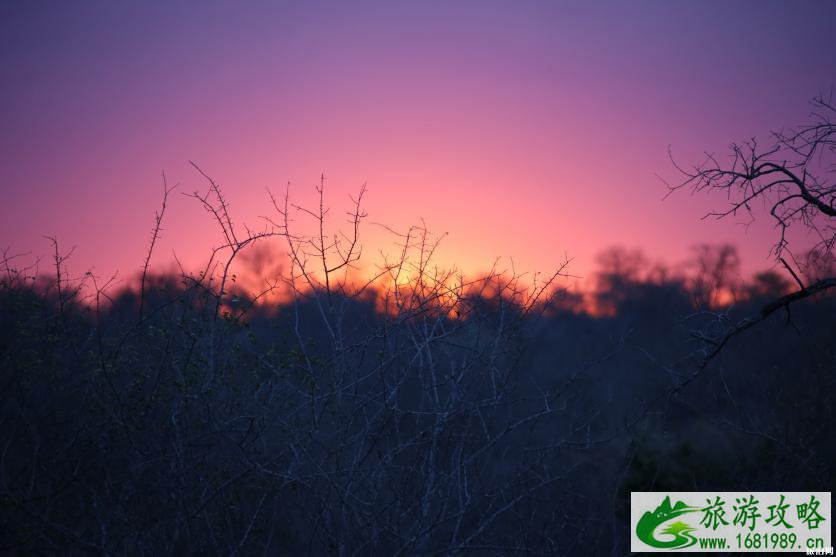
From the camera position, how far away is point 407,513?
14.4 ft

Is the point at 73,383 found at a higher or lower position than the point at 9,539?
higher

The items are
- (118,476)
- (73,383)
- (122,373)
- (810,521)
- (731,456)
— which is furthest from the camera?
(731,456)

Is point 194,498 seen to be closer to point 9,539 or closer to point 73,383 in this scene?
point 9,539

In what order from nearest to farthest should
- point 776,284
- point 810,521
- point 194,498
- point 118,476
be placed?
point 194,498, point 118,476, point 810,521, point 776,284

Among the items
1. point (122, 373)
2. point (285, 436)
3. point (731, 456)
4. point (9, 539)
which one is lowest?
point (9, 539)

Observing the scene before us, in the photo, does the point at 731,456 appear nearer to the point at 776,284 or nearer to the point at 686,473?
the point at 686,473

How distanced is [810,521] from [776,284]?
3605mm

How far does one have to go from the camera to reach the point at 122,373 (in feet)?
17.7

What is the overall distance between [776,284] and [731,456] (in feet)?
9.30

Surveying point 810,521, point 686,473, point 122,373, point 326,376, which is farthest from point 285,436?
point 686,473

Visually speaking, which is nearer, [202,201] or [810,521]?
[202,201]

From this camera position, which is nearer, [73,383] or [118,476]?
[118,476]

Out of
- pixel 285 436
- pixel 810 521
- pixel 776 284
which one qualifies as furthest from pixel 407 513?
pixel 776 284

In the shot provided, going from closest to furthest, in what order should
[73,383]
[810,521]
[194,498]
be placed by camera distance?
1. [194,498]
2. [73,383]
3. [810,521]
